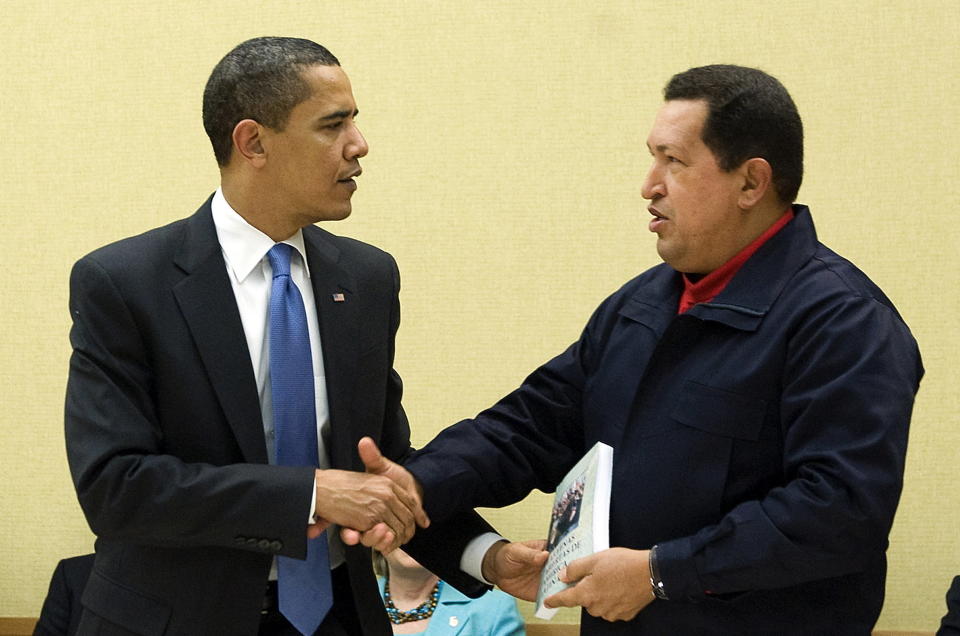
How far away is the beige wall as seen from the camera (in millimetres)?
4441

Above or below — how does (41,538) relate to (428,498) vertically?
below

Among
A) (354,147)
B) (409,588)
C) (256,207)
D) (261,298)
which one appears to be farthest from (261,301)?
(409,588)

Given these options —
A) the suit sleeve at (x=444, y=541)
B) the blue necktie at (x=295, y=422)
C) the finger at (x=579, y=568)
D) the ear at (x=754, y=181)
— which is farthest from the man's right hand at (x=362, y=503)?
the ear at (x=754, y=181)

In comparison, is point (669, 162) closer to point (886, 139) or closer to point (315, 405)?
point (315, 405)

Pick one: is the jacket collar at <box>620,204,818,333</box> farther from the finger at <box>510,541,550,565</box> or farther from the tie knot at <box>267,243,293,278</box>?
the tie knot at <box>267,243,293,278</box>

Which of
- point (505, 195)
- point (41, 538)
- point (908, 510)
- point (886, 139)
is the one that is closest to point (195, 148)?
point (505, 195)

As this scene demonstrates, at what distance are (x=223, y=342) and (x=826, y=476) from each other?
1232 mm

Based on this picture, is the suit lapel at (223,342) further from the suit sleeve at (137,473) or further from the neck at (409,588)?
the neck at (409,588)

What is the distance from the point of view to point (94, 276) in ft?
7.62

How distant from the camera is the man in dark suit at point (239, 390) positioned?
2285 millimetres

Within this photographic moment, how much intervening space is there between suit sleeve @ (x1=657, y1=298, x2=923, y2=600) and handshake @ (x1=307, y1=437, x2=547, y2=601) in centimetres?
61

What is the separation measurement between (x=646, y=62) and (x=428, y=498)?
2.47 meters

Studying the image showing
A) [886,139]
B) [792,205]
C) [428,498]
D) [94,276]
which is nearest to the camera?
[94,276]

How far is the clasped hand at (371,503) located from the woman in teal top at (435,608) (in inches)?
65.8
